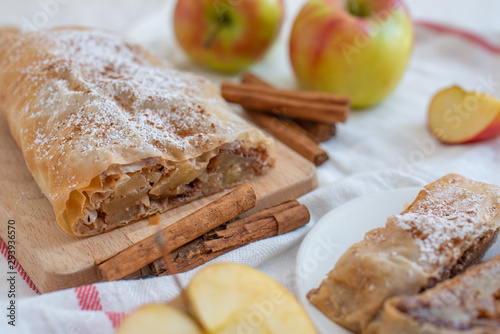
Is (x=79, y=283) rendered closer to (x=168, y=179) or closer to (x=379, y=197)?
(x=168, y=179)

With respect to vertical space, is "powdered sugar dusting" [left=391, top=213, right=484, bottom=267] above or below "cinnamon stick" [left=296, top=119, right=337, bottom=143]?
above

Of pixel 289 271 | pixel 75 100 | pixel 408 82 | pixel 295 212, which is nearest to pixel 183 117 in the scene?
pixel 75 100

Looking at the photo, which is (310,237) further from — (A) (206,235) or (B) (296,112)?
(B) (296,112)

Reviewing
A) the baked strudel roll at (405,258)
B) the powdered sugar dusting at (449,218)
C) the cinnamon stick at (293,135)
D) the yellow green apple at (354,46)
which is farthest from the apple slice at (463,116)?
the baked strudel roll at (405,258)

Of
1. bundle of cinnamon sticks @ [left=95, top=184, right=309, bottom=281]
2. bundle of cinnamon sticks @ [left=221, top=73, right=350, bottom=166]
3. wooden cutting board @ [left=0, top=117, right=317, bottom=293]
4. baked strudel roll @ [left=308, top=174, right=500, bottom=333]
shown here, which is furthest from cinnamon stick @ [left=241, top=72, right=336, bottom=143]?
baked strudel roll @ [left=308, top=174, right=500, bottom=333]

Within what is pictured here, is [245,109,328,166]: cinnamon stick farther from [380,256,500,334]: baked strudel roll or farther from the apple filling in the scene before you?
[380,256,500,334]: baked strudel roll

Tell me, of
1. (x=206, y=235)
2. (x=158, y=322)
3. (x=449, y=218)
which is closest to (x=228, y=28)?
(x=206, y=235)

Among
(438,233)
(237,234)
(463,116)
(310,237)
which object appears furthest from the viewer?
(463,116)
